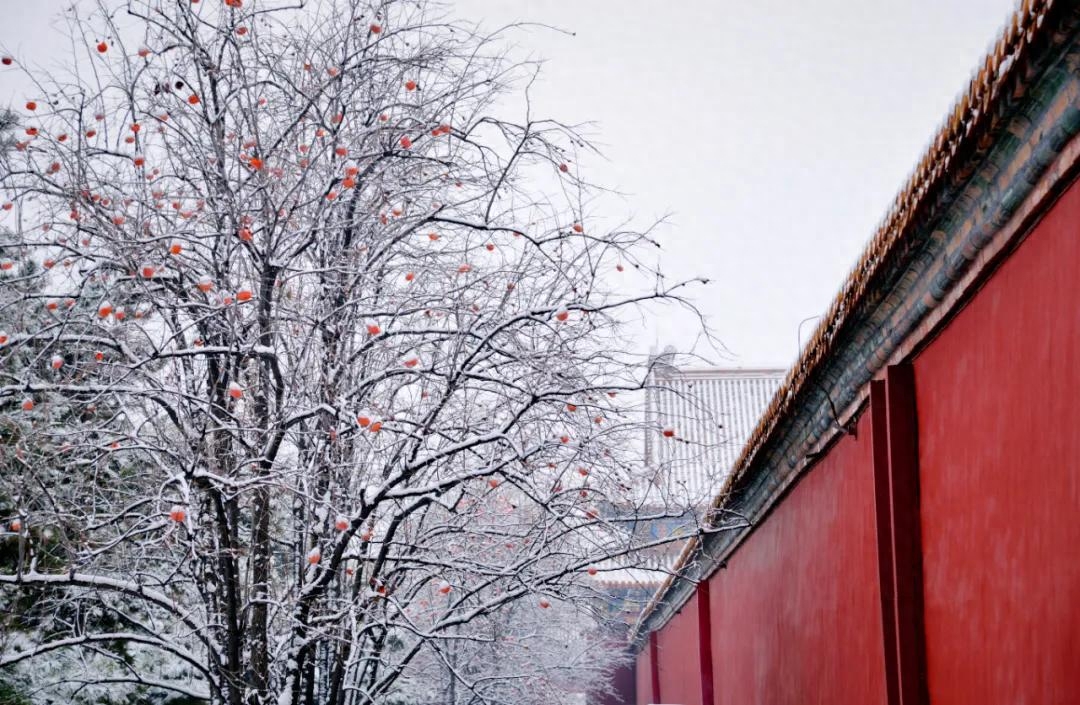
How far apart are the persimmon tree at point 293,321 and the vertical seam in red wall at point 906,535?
5.82 ft

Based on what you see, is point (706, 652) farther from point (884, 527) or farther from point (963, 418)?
point (963, 418)

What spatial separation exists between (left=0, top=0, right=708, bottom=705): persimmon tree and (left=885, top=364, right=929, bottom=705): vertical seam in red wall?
178 centimetres

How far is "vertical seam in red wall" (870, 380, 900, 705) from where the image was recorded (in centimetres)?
384

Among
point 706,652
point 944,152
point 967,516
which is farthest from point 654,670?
point 944,152

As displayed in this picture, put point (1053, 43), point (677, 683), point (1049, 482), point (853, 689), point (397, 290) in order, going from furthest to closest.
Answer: point (677, 683), point (397, 290), point (853, 689), point (1049, 482), point (1053, 43)

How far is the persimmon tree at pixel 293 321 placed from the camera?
503cm

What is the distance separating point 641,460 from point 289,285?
7.25ft

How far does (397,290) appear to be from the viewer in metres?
6.05

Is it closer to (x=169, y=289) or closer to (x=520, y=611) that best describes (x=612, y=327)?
(x=169, y=289)

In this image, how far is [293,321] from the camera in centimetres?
530

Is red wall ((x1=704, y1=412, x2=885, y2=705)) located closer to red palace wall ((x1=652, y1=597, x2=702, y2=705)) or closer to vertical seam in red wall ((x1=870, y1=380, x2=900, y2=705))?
vertical seam in red wall ((x1=870, y1=380, x2=900, y2=705))

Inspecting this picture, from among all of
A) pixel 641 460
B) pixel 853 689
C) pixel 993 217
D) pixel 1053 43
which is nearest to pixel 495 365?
pixel 641 460

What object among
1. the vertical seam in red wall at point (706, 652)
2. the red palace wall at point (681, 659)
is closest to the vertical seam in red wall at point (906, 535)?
the red palace wall at point (681, 659)

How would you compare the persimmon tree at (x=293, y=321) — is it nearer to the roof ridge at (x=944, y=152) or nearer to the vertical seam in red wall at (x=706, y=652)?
the roof ridge at (x=944, y=152)
